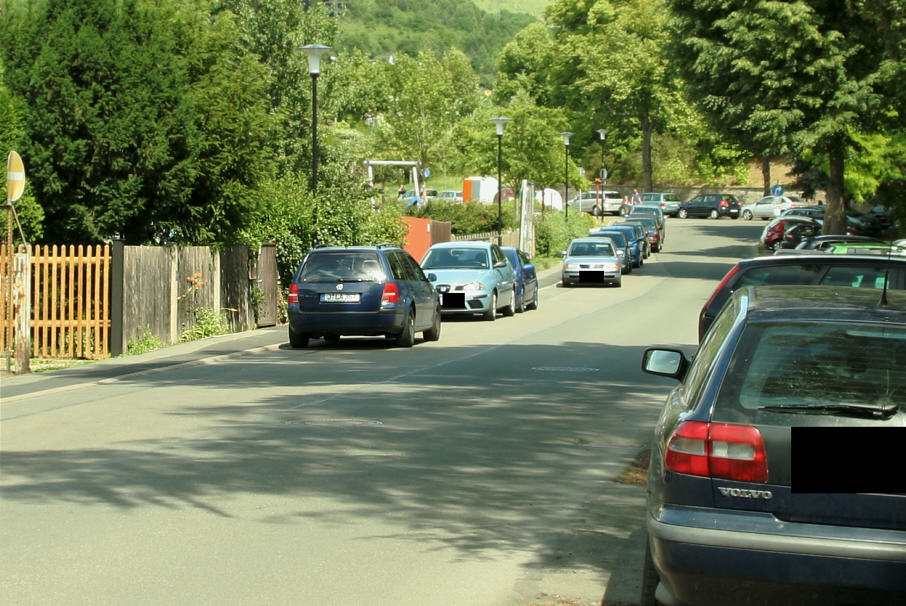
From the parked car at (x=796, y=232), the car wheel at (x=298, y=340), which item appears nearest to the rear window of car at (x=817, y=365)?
the car wheel at (x=298, y=340)

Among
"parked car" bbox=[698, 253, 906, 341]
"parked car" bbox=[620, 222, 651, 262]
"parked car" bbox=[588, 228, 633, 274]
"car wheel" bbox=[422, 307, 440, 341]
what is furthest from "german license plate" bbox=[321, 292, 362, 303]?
"parked car" bbox=[620, 222, 651, 262]

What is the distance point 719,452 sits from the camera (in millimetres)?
4816

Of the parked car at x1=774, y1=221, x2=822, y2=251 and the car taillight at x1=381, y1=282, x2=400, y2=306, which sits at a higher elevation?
the parked car at x1=774, y1=221, x2=822, y2=251

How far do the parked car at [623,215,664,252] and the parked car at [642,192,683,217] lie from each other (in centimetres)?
2396

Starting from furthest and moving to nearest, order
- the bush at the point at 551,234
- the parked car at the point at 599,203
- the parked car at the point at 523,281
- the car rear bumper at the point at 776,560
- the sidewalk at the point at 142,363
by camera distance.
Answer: the parked car at the point at 599,203 < the bush at the point at 551,234 < the parked car at the point at 523,281 < the sidewalk at the point at 142,363 < the car rear bumper at the point at 776,560

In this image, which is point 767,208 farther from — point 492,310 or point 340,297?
point 340,297

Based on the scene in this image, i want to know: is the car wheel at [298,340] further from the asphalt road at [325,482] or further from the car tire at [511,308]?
the car tire at [511,308]

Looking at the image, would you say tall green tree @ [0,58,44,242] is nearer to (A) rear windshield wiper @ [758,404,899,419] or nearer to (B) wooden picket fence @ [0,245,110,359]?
(B) wooden picket fence @ [0,245,110,359]

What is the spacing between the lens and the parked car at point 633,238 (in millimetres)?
51281

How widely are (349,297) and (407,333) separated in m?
1.26

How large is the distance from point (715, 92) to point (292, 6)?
18.0 m

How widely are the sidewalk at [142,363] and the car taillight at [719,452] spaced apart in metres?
11.2

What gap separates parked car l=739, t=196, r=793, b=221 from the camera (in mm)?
84625

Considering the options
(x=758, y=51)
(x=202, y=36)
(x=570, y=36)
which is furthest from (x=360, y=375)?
(x=570, y=36)
